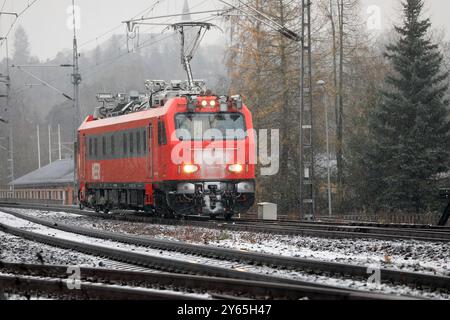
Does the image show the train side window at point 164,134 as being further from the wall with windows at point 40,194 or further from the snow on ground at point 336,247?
the wall with windows at point 40,194

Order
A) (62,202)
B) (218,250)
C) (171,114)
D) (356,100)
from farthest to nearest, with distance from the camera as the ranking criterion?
(62,202) → (356,100) → (171,114) → (218,250)

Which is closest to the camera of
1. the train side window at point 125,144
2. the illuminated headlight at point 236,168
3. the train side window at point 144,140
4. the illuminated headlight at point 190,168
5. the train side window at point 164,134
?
the illuminated headlight at point 190,168

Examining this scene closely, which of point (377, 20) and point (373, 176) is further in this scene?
point (377, 20)

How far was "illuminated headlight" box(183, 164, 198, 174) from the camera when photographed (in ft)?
72.2

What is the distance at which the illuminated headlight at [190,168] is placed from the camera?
22.0 metres

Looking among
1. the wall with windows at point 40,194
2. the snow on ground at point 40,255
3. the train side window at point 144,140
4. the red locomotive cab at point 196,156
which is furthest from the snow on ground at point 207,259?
the wall with windows at point 40,194

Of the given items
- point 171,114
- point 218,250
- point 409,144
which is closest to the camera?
point 218,250

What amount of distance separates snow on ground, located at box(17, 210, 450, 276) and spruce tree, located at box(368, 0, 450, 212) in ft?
58.6

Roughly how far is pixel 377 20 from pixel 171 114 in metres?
34.5

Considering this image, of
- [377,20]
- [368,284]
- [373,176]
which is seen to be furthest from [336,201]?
[368,284]

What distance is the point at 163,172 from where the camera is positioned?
22.4 meters

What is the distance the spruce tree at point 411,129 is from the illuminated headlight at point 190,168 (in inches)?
617

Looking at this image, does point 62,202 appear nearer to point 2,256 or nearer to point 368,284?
point 2,256

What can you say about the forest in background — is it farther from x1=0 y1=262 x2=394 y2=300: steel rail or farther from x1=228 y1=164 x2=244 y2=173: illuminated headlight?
x1=0 y1=262 x2=394 y2=300: steel rail
